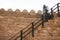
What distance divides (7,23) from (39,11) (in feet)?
9.64

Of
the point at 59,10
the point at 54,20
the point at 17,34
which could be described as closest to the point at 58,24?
the point at 54,20

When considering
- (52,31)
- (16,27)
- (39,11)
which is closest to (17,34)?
(16,27)

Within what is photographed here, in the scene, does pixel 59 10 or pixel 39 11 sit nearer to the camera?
pixel 59 10

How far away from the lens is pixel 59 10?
1555 centimetres

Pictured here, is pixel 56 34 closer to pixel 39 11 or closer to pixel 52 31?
pixel 52 31

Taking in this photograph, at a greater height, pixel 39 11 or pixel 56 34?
pixel 39 11

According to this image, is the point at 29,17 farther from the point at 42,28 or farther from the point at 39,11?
the point at 42,28

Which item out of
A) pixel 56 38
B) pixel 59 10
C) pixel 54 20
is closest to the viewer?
pixel 56 38

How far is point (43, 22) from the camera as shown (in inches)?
566

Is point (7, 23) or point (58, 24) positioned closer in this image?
point (58, 24)

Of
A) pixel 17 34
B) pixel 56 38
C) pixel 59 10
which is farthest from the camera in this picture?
pixel 17 34

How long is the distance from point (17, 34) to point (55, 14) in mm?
4365

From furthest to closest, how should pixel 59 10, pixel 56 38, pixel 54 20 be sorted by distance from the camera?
pixel 59 10 → pixel 54 20 → pixel 56 38

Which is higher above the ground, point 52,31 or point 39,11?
point 39,11
